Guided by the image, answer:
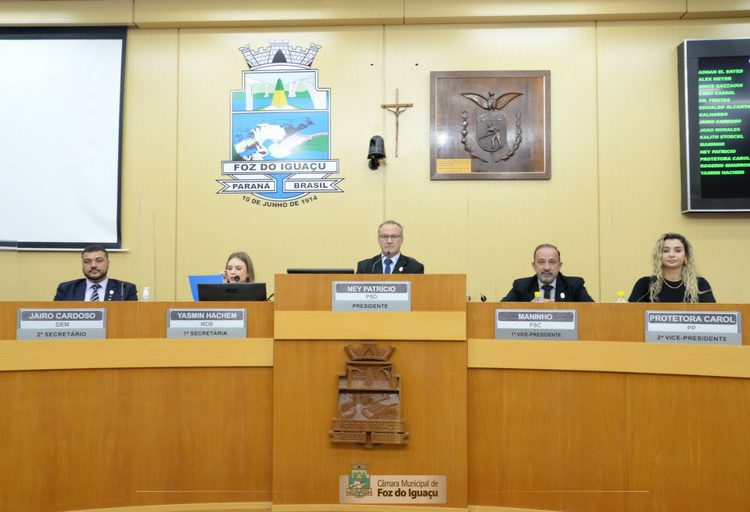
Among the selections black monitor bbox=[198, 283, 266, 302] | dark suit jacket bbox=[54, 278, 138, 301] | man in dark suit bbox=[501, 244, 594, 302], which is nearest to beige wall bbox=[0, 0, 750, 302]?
dark suit jacket bbox=[54, 278, 138, 301]

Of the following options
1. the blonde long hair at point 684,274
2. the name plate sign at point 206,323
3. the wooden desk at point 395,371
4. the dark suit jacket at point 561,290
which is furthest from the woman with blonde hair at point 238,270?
the blonde long hair at point 684,274

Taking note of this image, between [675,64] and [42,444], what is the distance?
14.5 feet

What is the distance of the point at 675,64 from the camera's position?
3957 millimetres

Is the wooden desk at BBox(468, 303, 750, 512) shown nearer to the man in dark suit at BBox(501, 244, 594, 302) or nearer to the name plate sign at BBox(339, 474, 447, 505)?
the name plate sign at BBox(339, 474, 447, 505)

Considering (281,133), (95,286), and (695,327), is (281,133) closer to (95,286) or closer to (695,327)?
(95,286)

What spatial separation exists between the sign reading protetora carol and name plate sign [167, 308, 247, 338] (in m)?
0.62

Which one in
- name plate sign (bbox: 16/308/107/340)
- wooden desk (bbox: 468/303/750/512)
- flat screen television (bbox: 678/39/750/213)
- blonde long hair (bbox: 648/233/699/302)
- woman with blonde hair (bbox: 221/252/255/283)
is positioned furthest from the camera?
flat screen television (bbox: 678/39/750/213)

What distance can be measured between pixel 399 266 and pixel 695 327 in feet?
6.57

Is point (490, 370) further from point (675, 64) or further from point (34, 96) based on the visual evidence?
point (34, 96)

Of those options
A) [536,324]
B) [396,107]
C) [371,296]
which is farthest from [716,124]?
[371,296]

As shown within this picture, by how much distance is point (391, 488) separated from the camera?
181cm

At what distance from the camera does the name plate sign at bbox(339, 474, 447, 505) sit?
1.80m

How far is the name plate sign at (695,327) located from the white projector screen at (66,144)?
3691mm

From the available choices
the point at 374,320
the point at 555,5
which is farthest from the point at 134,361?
the point at 555,5
